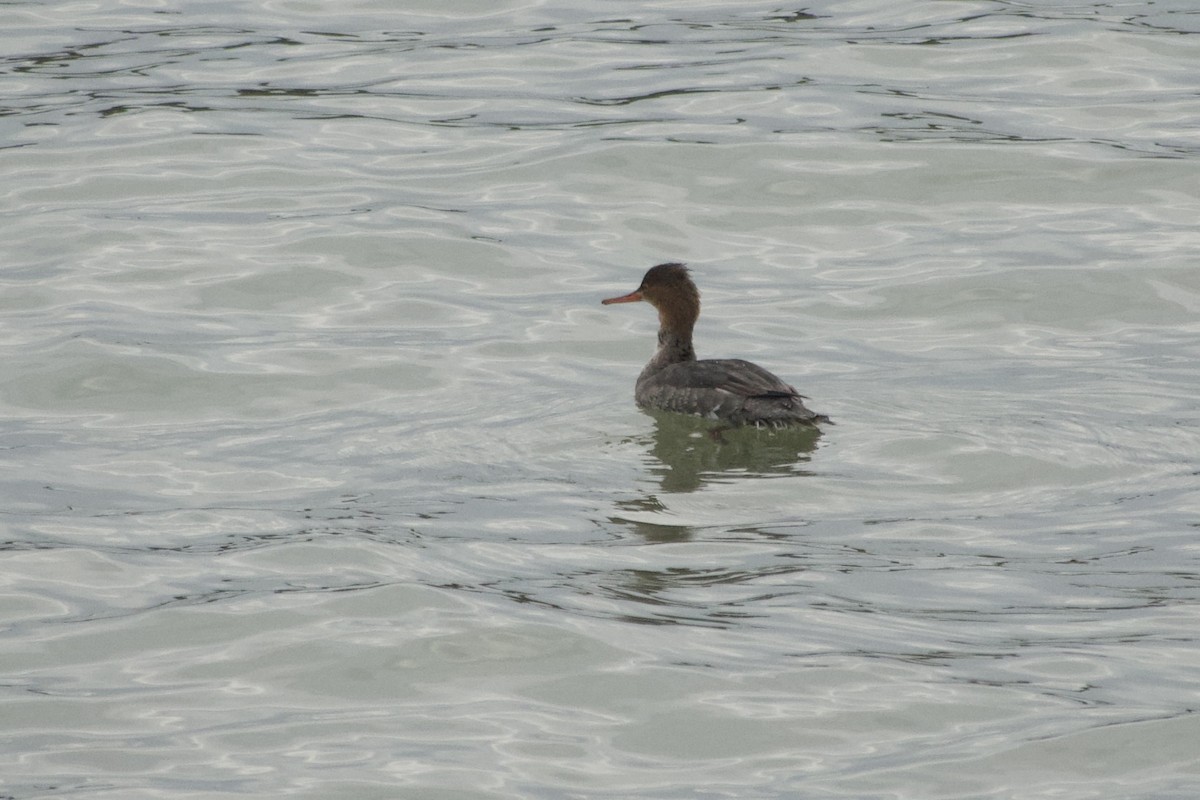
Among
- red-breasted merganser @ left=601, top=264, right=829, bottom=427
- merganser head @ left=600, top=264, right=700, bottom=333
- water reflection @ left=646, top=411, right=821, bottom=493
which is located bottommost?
water reflection @ left=646, top=411, right=821, bottom=493

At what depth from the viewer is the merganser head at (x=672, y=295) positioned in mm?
12695

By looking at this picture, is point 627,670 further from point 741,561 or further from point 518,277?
point 518,277

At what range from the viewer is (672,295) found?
12.7 m

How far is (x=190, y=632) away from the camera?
827 centimetres

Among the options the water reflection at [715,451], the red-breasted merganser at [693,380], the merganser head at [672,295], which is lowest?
the water reflection at [715,451]

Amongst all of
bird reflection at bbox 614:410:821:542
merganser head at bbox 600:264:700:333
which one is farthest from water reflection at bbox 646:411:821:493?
merganser head at bbox 600:264:700:333

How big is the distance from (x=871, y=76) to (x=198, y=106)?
21.5 feet

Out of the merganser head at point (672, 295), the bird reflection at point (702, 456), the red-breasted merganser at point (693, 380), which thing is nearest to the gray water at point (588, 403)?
the bird reflection at point (702, 456)

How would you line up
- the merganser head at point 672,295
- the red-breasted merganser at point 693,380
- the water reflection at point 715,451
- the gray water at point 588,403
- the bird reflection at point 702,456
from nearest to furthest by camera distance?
1. the gray water at point 588,403
2. the bird reflection at point 702,456
3. the water reflection at point 715,451
4. the red-breasted merganser at point 693,380
5. the merganser head at point 672,295

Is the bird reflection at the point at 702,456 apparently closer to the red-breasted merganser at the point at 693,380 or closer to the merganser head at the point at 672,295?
the red-breasted merganser at the point at 693,380

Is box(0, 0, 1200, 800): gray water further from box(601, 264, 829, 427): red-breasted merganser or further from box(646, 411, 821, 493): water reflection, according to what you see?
box(601, 264, 829, 427): red-breasted merganser

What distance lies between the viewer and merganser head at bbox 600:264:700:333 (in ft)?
41.7

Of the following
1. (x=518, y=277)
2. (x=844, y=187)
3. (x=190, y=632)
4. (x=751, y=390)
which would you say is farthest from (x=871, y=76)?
(x=190, y=632)

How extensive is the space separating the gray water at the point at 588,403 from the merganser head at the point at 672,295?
1.98ft
